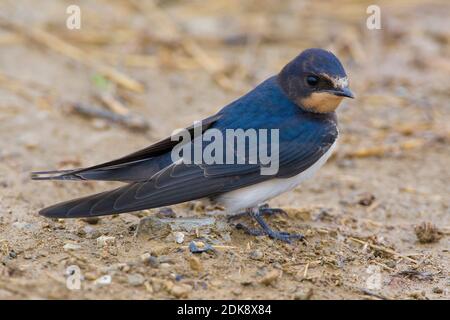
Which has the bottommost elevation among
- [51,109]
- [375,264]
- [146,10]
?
[375,264]

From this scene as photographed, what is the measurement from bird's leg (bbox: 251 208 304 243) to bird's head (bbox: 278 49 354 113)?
595mm

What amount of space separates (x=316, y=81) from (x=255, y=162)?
0.52 m

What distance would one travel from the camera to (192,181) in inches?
143

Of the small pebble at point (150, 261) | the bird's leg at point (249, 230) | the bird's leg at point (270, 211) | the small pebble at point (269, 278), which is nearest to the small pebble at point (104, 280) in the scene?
the small pebble at point (150, 261)

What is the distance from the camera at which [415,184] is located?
16.3 feet

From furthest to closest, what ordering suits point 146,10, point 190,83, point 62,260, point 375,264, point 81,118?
point 146,10
point 190,83
point 81,118
point 375,264
point 62,260

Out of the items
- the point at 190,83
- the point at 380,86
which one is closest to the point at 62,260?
the point at 190,83

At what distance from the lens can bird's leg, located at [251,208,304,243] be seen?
3.69 metres

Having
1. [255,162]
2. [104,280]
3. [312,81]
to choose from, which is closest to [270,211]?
[255,162]

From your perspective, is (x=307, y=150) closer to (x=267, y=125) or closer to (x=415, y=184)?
(x=267, y=125)

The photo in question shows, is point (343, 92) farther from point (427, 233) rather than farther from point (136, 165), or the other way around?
point (136, 165)

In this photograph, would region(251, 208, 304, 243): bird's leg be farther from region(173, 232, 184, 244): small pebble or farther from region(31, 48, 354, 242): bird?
region(173, 232, 184, 244): small pebble

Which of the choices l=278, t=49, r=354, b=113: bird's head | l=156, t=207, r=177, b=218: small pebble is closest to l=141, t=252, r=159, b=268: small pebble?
l=156, t=207, r=177, b=218: small pebble

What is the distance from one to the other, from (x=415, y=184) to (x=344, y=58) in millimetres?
2164
